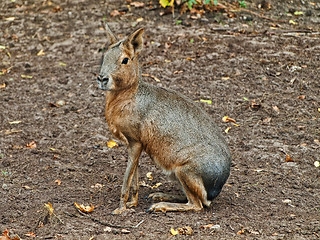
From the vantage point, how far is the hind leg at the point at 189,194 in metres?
4.36

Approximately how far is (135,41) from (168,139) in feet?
3.12

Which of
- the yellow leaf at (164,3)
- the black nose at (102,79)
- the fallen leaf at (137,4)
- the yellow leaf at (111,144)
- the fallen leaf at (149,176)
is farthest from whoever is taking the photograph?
the fallen leaf at (137,4)

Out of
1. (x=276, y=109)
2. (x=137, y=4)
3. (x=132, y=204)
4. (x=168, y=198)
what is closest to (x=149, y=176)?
(x=168, y=198)

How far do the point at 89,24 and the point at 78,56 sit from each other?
1019 millimetres

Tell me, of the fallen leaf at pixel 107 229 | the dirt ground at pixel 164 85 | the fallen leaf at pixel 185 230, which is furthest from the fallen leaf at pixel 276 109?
the fallen leaf at pixel 107 229

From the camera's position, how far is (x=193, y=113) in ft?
15.0

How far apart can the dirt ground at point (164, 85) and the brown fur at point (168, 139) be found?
0.25m

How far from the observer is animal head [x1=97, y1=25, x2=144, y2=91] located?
407 centimetres

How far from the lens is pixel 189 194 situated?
4.45m

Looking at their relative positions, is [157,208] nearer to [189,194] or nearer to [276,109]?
[189,194]

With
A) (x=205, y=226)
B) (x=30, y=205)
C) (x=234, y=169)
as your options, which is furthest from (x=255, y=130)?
(x=30, y=205)

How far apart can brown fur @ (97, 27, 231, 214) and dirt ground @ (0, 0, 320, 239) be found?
25cm

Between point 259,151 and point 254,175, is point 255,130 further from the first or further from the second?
point 254,175

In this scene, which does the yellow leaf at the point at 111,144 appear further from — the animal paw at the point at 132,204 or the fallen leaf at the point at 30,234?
the fallen leaf at the point at 30,234
